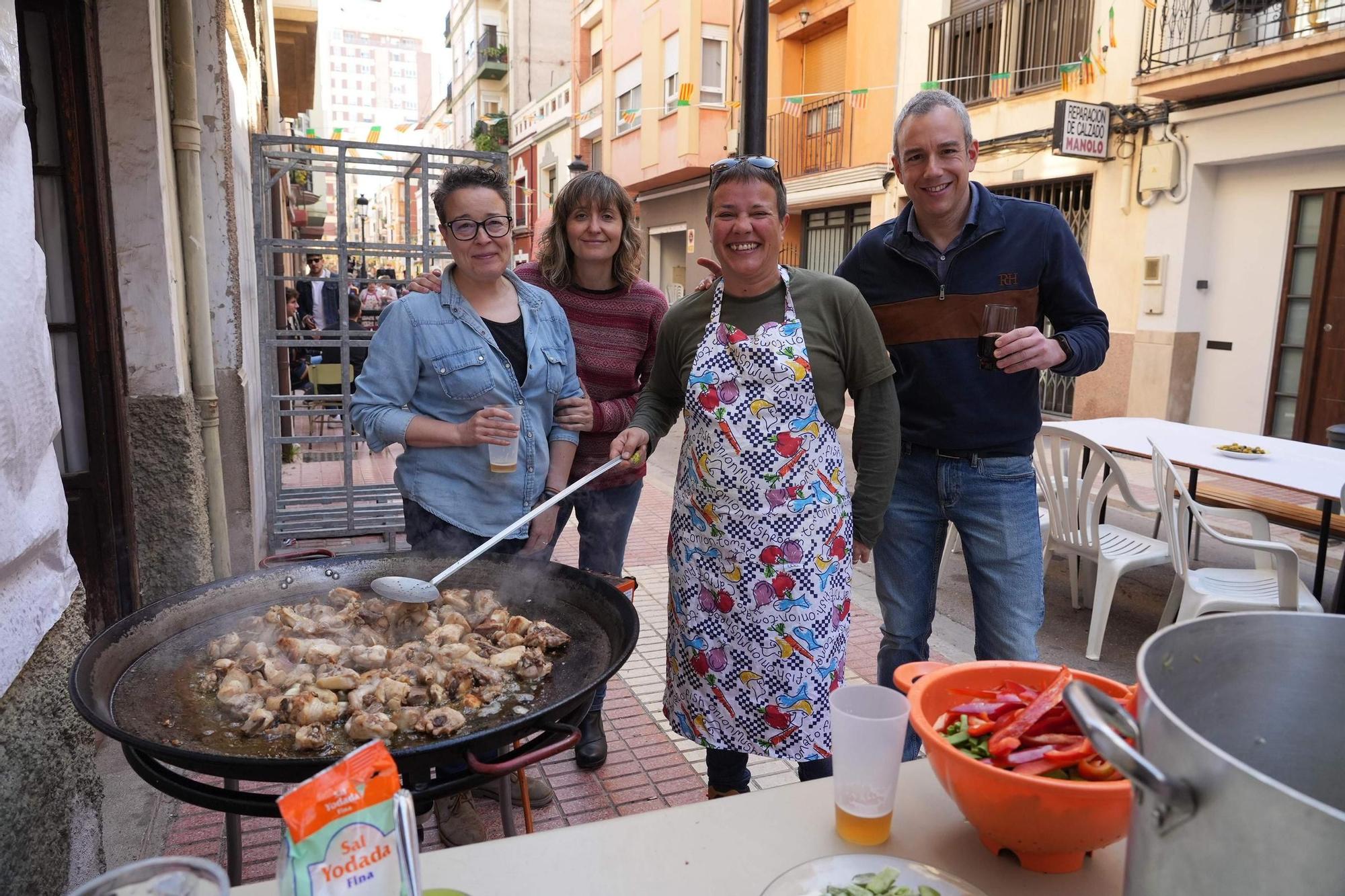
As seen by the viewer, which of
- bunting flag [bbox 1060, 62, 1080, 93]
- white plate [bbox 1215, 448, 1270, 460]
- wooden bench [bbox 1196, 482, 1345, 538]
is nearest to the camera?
wooden bench [bbox 1196, 482, 1345, 538]

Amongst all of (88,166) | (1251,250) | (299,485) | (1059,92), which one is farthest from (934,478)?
(1059,92)

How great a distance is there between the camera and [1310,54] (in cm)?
823

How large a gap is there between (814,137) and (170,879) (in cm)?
1670

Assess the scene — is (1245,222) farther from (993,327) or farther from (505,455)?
(505,455)

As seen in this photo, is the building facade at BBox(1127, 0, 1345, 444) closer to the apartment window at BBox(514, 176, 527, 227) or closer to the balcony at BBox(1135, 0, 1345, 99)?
the balcony at BBox(1135, 0, 1345, 99)

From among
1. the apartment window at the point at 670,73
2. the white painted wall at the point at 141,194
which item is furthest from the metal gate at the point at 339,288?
the apartment window at the point at 670,73

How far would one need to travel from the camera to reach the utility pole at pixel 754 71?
17.9 ft

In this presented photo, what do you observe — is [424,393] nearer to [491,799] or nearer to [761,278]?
[761,278]

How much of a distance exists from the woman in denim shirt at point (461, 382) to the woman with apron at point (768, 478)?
1.40 ft

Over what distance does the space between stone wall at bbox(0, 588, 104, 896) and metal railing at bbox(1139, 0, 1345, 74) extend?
1063cm

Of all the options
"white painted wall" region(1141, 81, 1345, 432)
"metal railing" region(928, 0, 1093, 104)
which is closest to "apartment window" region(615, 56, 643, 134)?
"metal railing" region(928, 0, 1093, 104)

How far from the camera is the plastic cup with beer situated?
1268 millimetres

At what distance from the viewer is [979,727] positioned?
1.28 meters

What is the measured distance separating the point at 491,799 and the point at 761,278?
6.88 ft
